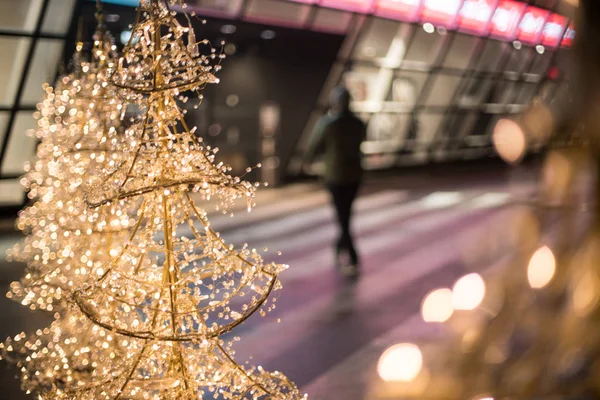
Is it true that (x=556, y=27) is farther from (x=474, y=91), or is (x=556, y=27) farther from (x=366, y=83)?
(x=474, y=91)

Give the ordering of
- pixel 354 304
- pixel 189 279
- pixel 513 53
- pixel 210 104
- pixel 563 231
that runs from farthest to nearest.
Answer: pixel 513 53, pixel 210 104, pixel 354 304, pixel 189 279, pixel 563 231

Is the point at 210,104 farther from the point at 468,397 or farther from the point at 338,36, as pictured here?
the point at 468,397

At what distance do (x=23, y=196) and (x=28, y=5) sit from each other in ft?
11.3

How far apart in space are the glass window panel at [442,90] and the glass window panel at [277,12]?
7490 mm

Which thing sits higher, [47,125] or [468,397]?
[47,125]

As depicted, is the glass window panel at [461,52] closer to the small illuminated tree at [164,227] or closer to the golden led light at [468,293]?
the small illuminated tree at [164,227]

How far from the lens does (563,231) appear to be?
0.99 metres

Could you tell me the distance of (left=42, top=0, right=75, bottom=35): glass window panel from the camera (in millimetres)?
10914

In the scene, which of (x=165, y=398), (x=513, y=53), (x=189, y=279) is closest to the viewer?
(x=189, y=279)

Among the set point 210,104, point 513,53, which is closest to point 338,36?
point 210,104

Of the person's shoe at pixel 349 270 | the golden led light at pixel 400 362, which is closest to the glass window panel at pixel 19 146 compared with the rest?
the person's shoe at pixel 349 270

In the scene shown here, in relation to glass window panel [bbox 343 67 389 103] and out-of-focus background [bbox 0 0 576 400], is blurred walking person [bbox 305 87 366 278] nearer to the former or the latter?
out-of-focus background [bbox 0 0 576 400]

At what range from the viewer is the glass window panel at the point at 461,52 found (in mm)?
21641

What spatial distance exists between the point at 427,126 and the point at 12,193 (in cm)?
1419
